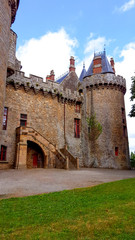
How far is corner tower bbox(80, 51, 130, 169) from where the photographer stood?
2480cm

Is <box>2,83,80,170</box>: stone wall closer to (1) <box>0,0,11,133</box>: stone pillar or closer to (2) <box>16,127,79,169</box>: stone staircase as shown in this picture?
(2) <box>16,127,79,169</box>: stone staircase

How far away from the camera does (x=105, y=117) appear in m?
26.0

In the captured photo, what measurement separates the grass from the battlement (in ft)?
51.1

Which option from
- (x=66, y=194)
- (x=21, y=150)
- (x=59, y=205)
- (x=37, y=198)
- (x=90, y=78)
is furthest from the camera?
(x=90, y=78)

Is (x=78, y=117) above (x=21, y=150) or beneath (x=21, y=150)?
above

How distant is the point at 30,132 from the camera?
1881 centimetres

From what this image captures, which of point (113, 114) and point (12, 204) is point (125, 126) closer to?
point (113, 114)

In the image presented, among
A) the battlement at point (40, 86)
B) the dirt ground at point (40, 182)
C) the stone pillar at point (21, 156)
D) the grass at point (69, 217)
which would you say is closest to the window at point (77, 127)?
the battlement at point (40, 86)

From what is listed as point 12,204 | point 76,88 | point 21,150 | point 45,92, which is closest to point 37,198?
point 12,204

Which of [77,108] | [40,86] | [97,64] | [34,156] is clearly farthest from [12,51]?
[97,64]

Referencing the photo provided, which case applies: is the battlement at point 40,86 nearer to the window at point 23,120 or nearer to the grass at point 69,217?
the window at point 23,120

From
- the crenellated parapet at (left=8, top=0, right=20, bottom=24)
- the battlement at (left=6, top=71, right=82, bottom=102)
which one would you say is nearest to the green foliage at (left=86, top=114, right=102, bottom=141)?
the battlement at (left=6, top=71, right=82, bottom=102)

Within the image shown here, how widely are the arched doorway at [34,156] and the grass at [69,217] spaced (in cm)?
1331

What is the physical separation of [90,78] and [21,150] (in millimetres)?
14927
